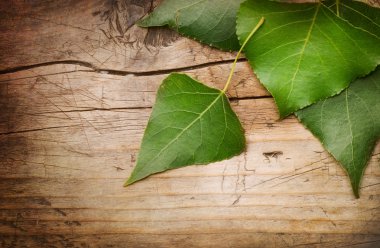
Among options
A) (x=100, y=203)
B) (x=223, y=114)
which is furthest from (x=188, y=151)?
(x=100, y=203)

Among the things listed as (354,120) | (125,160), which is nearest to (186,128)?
(125,160)

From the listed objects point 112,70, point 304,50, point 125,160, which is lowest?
point 125,160

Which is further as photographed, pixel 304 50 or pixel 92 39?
pixel 92 39

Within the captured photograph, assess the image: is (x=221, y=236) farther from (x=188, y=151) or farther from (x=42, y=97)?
(x=42, y=97)

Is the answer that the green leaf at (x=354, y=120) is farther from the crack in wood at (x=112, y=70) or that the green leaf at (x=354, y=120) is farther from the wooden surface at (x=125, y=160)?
the crack in wood at (x=112, y=70)

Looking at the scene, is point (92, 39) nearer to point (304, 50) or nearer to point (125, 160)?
point (125, 160)

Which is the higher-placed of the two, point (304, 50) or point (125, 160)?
point (304, 50)
